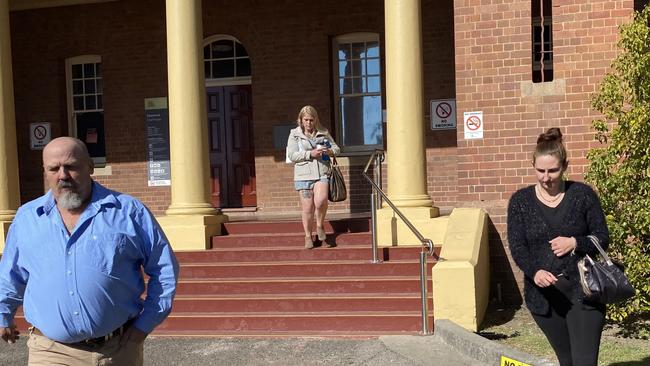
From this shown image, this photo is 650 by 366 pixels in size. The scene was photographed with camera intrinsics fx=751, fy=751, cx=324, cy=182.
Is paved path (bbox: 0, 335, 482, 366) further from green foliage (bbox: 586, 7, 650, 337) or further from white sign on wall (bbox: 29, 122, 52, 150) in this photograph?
white sign on wall (bbox: 29, 122, 52, 150)

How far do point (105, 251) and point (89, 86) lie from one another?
456 inches

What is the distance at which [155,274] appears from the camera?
11.3 ft

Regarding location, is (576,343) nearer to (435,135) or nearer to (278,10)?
(435,135)

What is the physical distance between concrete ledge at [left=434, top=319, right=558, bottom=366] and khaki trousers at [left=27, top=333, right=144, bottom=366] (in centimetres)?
301

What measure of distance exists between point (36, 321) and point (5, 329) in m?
0.23

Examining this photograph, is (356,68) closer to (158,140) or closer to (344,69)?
(344,69)

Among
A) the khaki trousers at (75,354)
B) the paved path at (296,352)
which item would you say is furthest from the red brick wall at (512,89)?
the khaki trousers at (75,354)

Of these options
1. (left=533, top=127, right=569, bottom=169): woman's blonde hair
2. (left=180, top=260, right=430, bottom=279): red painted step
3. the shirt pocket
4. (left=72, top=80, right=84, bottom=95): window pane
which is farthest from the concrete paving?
(left=72, top=80, right=84, bottom=95): window pane

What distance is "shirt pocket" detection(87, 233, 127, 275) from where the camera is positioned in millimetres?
3309

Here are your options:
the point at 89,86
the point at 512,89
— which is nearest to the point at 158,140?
the point at 89,86

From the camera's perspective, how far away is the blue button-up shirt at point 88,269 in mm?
3293

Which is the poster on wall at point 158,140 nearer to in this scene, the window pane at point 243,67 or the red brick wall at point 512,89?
the window pane at point 243,67

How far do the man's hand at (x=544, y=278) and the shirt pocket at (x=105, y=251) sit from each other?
7.10 feet

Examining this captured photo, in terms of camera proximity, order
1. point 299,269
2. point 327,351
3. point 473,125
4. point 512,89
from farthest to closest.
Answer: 1. point 473,125
2. point 512,89
3. point 299,269
4. point 327,351
